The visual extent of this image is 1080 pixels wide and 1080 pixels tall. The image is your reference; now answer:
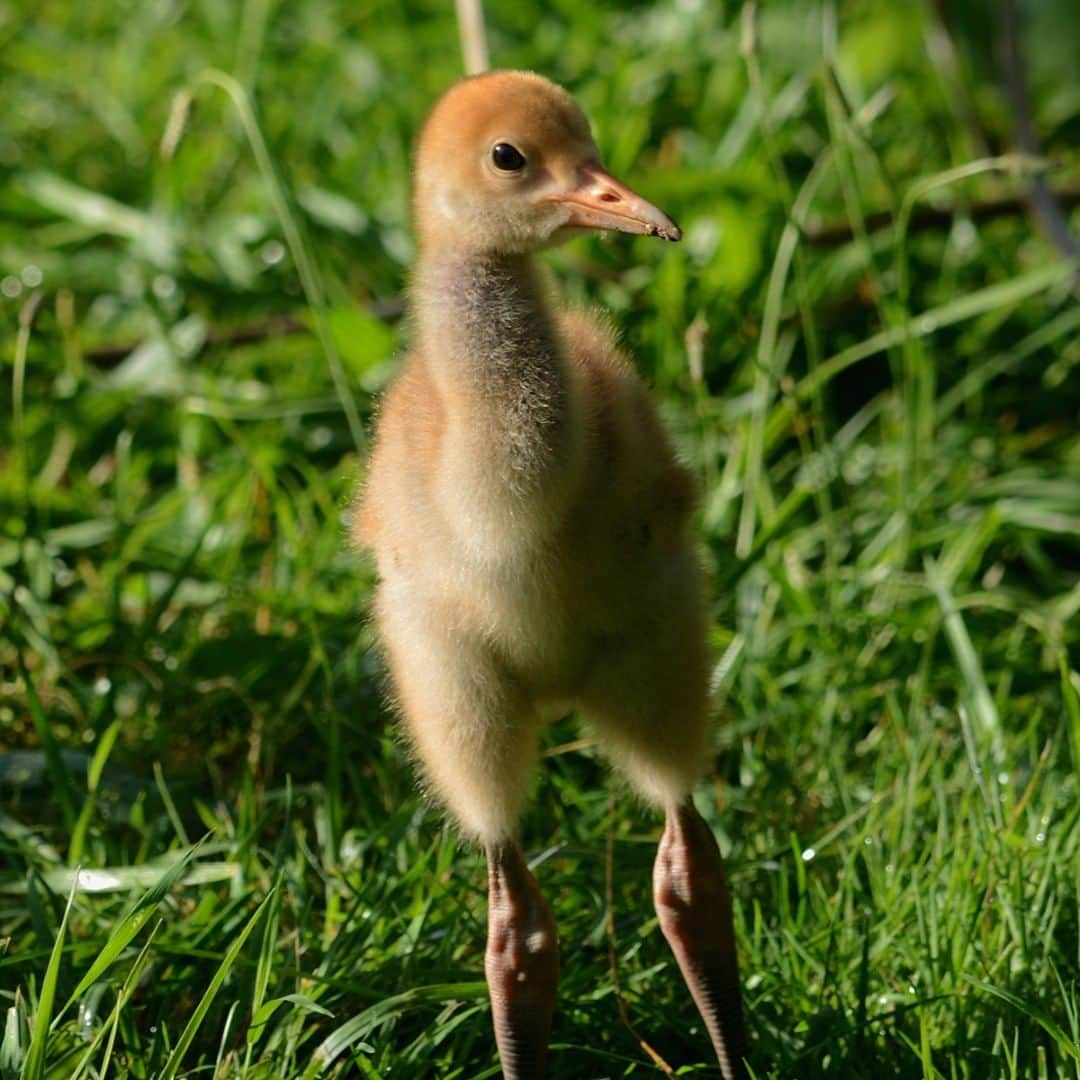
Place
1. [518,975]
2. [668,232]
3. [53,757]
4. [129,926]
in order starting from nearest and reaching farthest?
[668,232]
[129,926]
[518,975]
[53,757]

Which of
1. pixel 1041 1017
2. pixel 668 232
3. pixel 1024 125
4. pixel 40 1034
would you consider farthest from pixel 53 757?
pixel 1024 125

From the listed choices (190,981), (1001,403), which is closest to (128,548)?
(190,981)

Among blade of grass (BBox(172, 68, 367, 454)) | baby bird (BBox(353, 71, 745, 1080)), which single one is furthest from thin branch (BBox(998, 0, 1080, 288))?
baby bird (BBox(353, 71, 745, 1080))

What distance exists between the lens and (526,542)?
1822 mm

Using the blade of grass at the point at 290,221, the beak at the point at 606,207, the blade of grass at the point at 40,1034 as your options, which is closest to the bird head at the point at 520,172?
the beak at the point at 606,207

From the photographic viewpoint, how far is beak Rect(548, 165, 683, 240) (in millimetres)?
1782

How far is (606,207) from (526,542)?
0.33 meters

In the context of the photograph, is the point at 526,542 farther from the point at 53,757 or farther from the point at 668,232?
the point at 53,757

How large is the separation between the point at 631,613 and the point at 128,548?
1.39 meters

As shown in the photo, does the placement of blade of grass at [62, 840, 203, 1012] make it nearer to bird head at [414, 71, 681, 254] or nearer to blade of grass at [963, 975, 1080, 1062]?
bird head at [414, 71, 681, 254]

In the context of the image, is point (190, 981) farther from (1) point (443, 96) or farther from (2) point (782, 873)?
(1) point (443, 96)

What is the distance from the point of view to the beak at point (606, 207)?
178 cm

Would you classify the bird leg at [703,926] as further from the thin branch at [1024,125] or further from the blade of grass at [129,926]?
the thin branch at [1024,125]

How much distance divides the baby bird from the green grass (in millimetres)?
184
